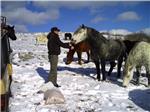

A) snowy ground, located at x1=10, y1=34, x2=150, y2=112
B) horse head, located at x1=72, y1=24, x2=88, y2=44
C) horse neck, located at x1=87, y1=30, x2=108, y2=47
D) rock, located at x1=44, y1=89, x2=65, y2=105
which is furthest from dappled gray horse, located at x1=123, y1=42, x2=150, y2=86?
rock, located at x1=44, y1=89, x2=65, y2=105

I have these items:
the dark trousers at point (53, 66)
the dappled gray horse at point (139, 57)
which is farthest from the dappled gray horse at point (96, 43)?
the dark trousers at point (53, 66)

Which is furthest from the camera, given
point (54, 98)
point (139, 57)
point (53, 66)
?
point (53, 66)

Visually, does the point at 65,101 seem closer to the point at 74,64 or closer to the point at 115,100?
the point at 115,100

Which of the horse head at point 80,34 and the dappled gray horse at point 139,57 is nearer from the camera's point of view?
the dappled gray horse at point 139,57

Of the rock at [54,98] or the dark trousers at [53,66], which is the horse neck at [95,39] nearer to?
the dark trousers at [53,66]

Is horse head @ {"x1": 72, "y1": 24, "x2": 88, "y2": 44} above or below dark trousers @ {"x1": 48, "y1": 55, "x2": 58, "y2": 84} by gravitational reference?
above

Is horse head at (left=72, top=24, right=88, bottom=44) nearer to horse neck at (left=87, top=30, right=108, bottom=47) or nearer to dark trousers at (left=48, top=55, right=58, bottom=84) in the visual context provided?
horse neck at (left=87, top=30, right=108, bottom=47)

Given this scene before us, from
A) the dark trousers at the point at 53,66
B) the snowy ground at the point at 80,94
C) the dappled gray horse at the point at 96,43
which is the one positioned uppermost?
the dappled gray horse at the point at 96,43

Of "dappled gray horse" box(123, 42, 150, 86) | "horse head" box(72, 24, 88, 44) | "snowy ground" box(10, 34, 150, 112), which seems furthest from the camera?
"horse head" box(72, 24, 88, 44)

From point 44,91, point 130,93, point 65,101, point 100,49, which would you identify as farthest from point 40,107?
point 100,49

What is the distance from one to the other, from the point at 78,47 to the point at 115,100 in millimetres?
10039

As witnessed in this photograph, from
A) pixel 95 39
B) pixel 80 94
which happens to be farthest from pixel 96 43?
pixel 80 94

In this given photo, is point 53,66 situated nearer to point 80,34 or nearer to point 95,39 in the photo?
point 80,34

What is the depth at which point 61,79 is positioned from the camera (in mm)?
16562
